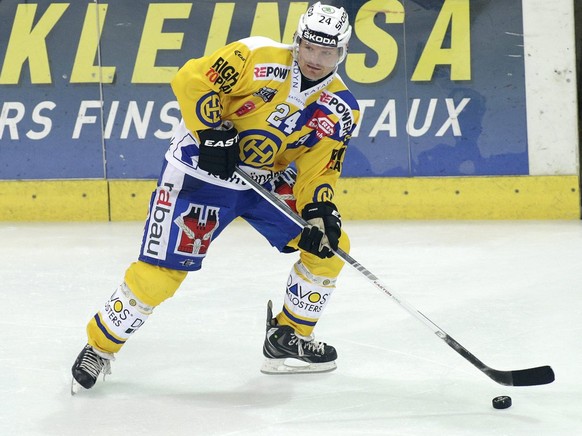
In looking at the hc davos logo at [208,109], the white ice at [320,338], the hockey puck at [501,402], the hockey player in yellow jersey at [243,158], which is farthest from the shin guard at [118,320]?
the hockey puck at [501,402]

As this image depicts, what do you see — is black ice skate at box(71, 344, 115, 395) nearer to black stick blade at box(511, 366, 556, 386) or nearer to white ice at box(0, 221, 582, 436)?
white ice at box(0, 221, 582, 436)

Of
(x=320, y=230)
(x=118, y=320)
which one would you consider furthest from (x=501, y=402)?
(x=118, y=320)

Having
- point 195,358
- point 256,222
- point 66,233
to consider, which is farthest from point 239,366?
point 66,233

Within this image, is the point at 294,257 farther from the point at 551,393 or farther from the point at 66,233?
the point at 551,393

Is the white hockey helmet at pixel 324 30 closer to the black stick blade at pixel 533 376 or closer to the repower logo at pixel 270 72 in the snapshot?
the repower logo at pixel 270 72

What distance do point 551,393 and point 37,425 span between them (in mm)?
1563

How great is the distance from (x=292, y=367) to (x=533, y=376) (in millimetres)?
858

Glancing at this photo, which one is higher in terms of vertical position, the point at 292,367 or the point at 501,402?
the point at 501,402

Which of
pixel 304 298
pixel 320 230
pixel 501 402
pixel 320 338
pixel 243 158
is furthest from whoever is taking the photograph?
pixel 320 338

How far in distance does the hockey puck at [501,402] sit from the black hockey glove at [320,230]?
0.70 metres

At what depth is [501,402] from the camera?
3.21 m

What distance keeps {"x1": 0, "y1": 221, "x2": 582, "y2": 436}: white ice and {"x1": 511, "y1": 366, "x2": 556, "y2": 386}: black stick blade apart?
0.20ft

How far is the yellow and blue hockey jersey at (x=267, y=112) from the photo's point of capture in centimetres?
337

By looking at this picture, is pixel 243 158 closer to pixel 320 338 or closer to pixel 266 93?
pixel 266 93
